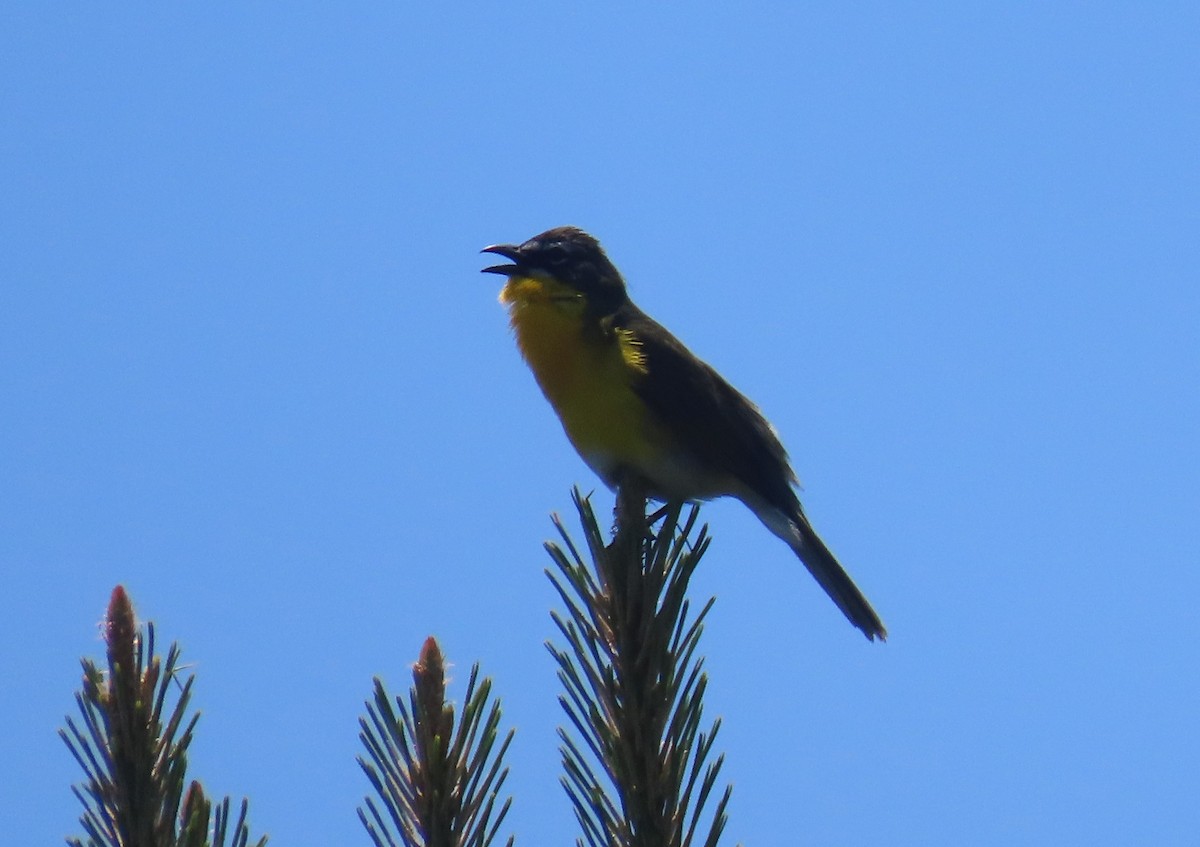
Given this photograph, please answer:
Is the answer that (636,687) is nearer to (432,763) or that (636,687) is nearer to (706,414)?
(432,763)

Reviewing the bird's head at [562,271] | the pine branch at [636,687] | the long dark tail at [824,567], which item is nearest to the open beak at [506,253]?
the bird's head at [562,271]

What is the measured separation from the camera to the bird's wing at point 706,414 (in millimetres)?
8219

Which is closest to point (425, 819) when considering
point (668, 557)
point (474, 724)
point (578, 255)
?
point (474, 724)

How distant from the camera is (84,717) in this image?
2.63m

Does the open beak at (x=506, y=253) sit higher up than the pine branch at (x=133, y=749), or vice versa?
the open beak at (x=506, y=253)

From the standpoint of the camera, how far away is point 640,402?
8.06 meters

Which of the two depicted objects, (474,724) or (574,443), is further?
(574,443)

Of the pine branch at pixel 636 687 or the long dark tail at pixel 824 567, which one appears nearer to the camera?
the pine branch at pixel 636 687

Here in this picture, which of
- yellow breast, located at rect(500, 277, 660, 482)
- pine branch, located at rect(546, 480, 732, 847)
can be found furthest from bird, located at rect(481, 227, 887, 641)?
pine branch, located at rect(546, 480, 732, 847)

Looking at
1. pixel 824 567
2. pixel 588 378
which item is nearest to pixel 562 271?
pixel 588 378

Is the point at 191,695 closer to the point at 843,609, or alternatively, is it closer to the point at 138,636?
the point at 138,636

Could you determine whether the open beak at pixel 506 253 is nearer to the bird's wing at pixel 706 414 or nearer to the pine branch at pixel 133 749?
the bird's wing at pixel 706 414

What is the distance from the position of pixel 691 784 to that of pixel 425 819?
1.85ft

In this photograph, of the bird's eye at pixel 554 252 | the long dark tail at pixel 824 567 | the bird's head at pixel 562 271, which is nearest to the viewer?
the long dark tail at pixel 824 567
